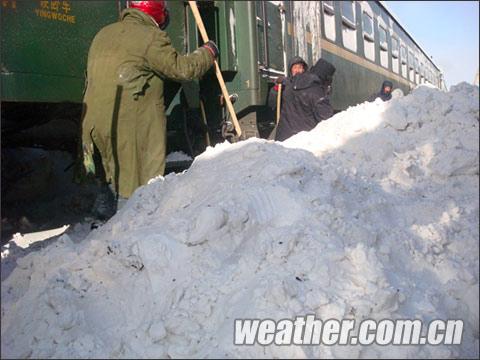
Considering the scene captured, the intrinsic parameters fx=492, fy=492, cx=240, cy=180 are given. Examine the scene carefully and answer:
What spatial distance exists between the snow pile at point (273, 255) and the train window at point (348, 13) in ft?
19.8

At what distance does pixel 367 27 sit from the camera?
1052cm

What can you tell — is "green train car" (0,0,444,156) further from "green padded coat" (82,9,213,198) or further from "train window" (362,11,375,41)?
"train window" (362,11,375,41)

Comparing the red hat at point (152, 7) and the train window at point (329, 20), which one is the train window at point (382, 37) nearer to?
the train window at point (329, 20)

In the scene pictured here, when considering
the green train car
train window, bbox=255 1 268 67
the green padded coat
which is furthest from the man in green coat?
train window, bbox=255 1 268 67

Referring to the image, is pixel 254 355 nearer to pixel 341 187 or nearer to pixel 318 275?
pixel 318 275

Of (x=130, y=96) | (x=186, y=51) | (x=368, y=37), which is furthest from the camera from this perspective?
(x=368, y=37)

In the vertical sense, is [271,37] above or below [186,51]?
above

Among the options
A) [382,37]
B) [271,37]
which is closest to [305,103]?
[271,37]

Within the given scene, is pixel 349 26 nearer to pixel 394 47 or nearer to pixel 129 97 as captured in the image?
pixel 394 47

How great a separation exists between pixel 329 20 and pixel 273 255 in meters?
6.53

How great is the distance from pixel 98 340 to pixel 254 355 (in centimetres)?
67

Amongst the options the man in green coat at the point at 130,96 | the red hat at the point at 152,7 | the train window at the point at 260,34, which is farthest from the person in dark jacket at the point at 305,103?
the red hat at the point at 152,7

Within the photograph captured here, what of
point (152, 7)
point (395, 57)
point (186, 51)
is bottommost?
point (186, 51)

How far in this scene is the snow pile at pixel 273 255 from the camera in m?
2.06
